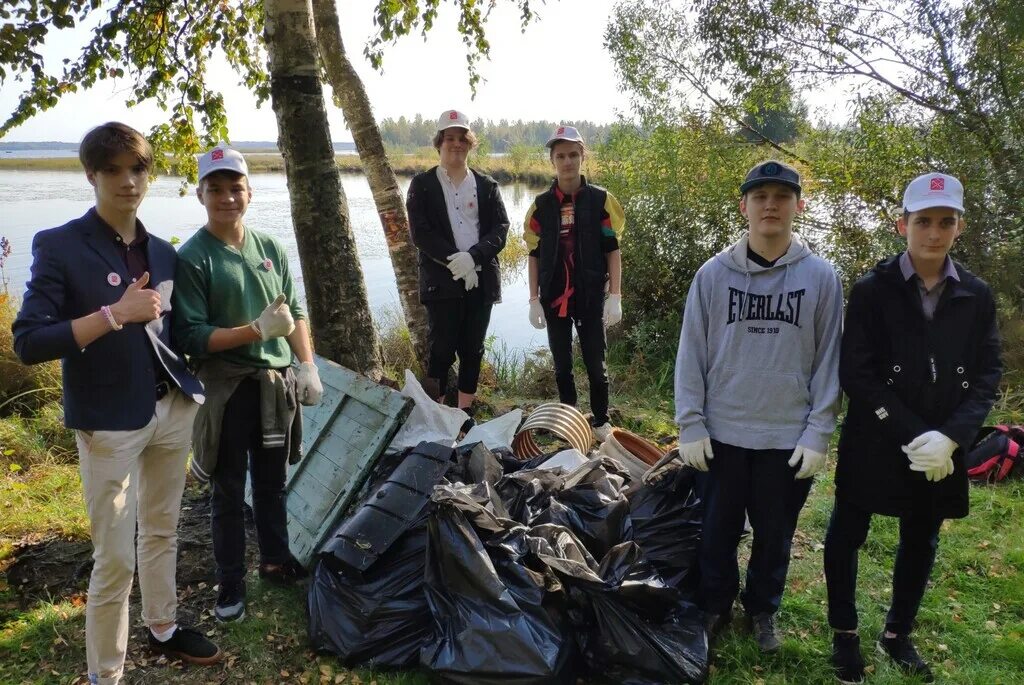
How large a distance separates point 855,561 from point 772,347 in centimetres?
84

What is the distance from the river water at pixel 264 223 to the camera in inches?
377

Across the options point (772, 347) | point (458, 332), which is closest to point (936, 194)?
point (772, 347)

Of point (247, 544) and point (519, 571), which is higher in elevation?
point (519, 571)

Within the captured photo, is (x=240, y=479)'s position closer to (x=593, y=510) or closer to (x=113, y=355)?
(x=113, y=355)

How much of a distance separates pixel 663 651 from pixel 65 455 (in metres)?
4.31

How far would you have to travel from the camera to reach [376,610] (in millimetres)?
2713

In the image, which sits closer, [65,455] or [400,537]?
[400,537]

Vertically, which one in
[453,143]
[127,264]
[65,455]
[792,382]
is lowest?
[65,455]

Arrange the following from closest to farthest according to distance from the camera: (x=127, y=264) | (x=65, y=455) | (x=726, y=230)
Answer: (x=127, y=264)
(x=65, y=455)
(x=726, y=230)

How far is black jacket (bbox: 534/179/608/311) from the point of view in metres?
4.28

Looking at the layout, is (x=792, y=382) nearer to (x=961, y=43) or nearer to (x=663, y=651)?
(x=663, y=651)

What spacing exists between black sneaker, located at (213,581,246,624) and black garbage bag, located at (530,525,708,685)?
3.98ft

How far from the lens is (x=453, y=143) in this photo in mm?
4219

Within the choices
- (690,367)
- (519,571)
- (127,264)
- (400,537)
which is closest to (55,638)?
(400,537)
